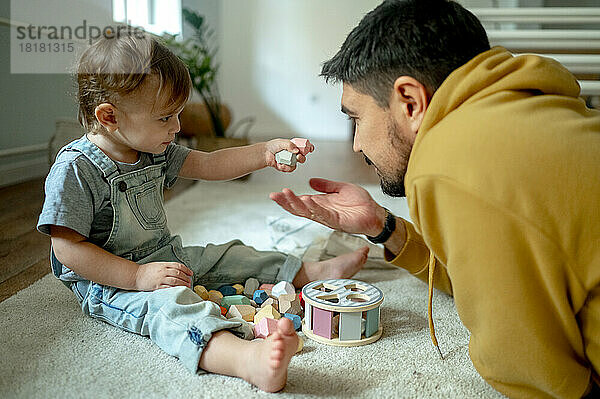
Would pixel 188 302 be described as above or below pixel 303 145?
below

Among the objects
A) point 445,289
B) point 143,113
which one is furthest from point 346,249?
point 143,113

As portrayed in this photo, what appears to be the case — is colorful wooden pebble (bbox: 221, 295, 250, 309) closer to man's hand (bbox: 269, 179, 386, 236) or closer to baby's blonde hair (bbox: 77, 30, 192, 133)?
man's hand (bbox: 269, 179, 386, 236)

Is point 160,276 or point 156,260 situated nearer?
point 160,276

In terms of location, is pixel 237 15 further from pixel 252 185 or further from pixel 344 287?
pixel 344 287

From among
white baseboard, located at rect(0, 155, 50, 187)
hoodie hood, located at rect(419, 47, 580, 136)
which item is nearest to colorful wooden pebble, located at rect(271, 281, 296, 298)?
hoodie hood, located at rect(419, 47, 580, 136)

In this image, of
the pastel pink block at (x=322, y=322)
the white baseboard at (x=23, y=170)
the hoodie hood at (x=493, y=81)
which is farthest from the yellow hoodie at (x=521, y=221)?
the white baseboard at (x=23, y=170)

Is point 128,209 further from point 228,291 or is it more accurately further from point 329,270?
point 329,270

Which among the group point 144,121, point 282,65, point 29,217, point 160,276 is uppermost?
point 282,65

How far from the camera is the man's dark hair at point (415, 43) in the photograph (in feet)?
2.66

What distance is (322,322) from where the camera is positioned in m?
0.94

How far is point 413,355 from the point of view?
2.95ft

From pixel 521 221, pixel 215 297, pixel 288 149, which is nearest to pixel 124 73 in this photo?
pixel 288 149

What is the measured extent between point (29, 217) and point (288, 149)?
958 mm

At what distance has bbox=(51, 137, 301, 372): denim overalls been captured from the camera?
864 mm
